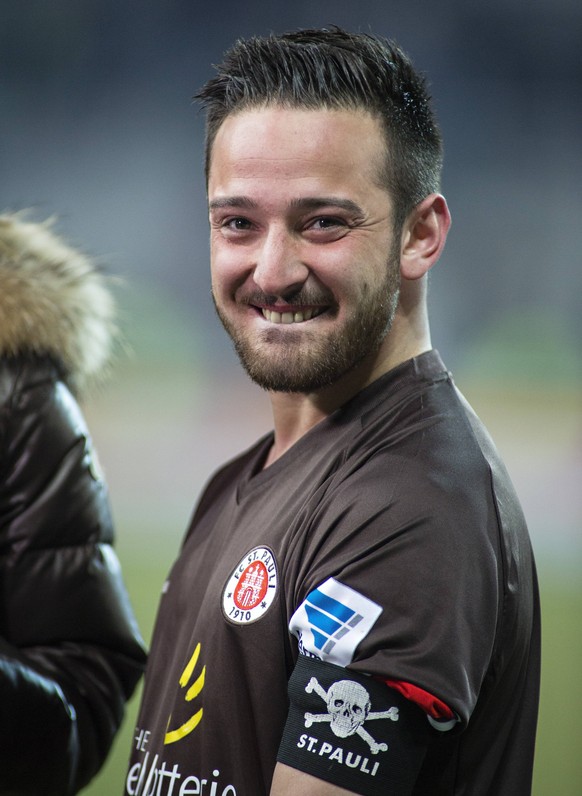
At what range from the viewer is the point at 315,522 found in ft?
2.98

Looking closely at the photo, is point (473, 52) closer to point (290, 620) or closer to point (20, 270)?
point (20, 270)

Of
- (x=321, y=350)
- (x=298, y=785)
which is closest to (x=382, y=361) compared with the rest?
(x=321, y=350)

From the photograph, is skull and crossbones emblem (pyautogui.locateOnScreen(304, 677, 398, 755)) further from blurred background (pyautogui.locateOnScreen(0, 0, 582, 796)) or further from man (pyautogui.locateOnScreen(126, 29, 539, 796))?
blurred background (pyautogui.locateOnScreen(0, 0, 582, 796))

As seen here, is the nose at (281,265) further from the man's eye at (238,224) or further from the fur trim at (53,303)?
the fur trim at (53,303)

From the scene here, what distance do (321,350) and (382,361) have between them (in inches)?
3.3

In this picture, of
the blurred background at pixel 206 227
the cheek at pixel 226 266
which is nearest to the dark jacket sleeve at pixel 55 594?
the cheek at pixel 226 266

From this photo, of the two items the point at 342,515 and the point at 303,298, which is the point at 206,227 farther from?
the point at 342,515

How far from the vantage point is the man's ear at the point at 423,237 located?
1034mm

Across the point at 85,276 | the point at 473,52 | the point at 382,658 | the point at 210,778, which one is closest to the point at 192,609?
the point at 210,778

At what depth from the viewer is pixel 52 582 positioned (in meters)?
1.21

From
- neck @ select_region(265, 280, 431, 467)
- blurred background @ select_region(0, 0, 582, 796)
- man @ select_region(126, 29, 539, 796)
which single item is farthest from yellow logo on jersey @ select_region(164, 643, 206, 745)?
blurred background @ select_region(0, 0, 582, 796)

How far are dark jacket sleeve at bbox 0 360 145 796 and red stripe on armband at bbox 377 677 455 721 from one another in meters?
0.54

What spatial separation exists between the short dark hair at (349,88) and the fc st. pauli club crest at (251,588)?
1.22 feet

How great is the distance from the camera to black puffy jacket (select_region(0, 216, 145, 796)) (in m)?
1.17
